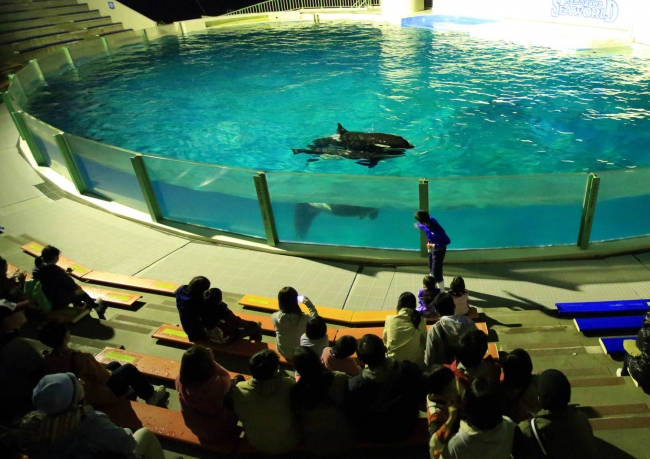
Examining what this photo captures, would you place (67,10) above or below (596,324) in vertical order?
above

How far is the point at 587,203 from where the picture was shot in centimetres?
613

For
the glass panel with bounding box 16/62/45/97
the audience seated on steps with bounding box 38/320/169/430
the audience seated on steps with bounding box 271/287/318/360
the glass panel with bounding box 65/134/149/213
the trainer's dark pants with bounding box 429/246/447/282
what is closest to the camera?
the audience seated on steps with bounding box 38/320/169/430

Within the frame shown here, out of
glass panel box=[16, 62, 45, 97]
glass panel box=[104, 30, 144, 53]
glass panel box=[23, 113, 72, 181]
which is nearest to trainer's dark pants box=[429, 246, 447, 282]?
glass panel box=[23, 113, 72, 181]

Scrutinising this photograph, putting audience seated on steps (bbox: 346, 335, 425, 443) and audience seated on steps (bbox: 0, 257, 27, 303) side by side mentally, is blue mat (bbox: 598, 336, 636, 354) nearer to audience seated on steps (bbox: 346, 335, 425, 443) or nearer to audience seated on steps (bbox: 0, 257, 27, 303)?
audience seated on steps (bbox: 346, 335, 425, 443)

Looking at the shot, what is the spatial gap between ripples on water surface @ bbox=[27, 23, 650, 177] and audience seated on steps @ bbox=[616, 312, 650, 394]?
8277 millimetres

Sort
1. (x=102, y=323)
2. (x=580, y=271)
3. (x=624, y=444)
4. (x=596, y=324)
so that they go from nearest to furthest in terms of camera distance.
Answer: (x=624, y=444) → (x=596, y=324) → (x=102, y=323) → (x=580, y=271)

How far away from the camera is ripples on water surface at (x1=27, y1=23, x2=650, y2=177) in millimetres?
12594

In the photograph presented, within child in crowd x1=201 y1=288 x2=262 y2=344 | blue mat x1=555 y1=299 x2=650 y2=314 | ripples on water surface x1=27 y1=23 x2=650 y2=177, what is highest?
child in crowd x1=201 y1=288 x2=262 y2=344

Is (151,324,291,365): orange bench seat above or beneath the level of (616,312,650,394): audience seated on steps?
beneath

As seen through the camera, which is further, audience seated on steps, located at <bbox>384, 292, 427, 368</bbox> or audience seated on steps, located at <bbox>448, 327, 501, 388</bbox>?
audience seated on steps, located at <bbox>384, 292, 427, 368</bbox>

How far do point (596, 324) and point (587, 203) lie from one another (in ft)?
6.90

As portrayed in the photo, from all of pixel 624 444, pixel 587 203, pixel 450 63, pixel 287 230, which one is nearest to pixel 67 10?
pixel 450 63

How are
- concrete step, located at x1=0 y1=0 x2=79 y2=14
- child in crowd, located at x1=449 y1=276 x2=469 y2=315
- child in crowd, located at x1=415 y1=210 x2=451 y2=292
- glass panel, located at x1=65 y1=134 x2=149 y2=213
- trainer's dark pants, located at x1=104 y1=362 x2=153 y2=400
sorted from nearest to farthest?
1. trainer's dark pants, located at x1=104 y1=362 x2=153 y2=400
2. child in crowd, located at x1=449 y1=276 x2=469 y2=315
3. child in crowd, located at x1=415 y1=210 x2=451 y2=292
4. glass panel, located at x1=65 y1=134 x2=149 y2=213
5. concrete step, located at x1=0 y1=0 x2=79 y2=14

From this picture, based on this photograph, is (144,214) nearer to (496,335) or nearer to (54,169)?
(54,169)
